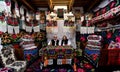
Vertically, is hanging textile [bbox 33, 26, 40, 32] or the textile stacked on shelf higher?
hanging textile [bbox 33, 26, 40, 32]

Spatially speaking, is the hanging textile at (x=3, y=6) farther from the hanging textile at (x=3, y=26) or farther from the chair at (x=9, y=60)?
the chair at (x=9, y=60)

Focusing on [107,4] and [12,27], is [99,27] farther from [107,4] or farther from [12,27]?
[12,27]

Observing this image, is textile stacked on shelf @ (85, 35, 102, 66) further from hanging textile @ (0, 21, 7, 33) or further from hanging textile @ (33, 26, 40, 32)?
hanging textile @ (0, 21, 7, 33)

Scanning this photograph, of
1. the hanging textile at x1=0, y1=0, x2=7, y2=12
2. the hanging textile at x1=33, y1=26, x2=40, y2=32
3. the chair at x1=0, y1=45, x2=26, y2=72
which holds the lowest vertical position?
the chair at x1=0, y1=45, x2=26, y2=72

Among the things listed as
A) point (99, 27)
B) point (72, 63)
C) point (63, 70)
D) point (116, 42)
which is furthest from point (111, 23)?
point (63, 70)

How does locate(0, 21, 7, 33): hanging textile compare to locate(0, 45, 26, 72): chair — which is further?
locate(0, 21, 7, 33): hanging textile

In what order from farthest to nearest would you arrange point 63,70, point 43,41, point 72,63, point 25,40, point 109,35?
point 43,41 < point 25,40 < point 109,35 < point 72,63 < point 63,70

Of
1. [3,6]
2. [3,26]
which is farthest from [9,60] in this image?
[3,6]

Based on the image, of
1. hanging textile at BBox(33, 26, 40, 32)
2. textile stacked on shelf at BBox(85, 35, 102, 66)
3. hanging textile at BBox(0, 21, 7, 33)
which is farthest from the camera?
hanging textile at BBox(33, 26, 40, 32)

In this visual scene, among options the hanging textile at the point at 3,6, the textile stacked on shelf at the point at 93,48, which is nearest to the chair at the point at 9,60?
the hanging textile at the point at 3,6

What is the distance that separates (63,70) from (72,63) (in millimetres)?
508

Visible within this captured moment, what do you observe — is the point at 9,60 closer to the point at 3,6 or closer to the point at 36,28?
the point at 3,6

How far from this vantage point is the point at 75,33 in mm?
7293

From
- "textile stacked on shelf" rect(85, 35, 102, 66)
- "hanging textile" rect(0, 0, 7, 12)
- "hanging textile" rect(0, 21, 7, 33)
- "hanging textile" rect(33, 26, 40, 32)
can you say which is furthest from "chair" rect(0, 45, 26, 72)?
"hanging textile" rect(33, 26, 40, 32)
